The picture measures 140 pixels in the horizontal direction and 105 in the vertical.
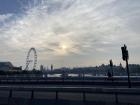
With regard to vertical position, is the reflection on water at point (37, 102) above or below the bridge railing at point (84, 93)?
below

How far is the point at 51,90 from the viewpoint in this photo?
1575cm

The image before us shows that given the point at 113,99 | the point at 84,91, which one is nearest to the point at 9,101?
the point at 84,91

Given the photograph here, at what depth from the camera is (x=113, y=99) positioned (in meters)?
14.0

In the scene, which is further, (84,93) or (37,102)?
(37,102)

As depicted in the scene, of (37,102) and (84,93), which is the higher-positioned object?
(84,93)

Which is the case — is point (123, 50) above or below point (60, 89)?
above

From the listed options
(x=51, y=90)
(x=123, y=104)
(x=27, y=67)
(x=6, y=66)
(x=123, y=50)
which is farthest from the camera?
(x=6, y=66)

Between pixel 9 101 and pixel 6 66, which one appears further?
pixel 6 66

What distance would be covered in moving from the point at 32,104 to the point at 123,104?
4.36 metres

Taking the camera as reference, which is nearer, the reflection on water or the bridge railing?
the reflection on water

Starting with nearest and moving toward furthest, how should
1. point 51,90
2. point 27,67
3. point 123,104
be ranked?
point 123,104
point 51,90
point 27,67

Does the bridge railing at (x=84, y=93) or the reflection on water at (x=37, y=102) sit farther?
the bridge railing at (x=84, y=93)

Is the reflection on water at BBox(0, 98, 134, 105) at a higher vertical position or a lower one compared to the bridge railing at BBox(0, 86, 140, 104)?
Answer: lower

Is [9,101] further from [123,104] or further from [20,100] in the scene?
[123,104]
